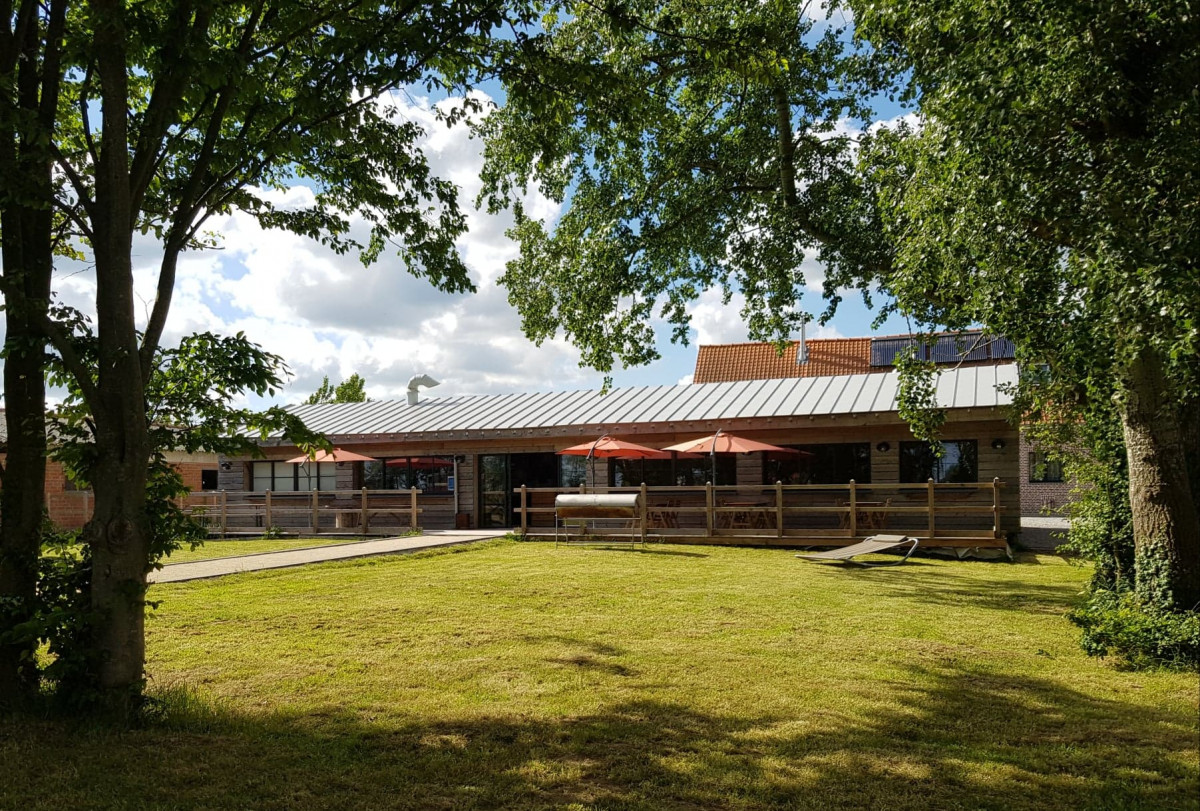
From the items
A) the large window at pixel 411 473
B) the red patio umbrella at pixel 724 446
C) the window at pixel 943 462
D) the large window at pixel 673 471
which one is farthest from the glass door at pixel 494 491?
the window at pixel 943 462

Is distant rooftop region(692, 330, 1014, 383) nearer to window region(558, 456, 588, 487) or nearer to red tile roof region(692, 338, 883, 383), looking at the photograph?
red tile roof region(692, 338, 883, 383)

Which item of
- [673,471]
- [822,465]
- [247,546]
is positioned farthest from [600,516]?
[247,546]

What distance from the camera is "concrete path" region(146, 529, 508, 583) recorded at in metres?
12.3

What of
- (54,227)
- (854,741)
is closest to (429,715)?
(854,741)

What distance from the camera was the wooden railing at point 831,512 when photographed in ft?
51.5

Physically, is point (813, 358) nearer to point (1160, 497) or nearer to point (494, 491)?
point (494, 491)

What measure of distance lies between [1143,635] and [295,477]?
884 inches

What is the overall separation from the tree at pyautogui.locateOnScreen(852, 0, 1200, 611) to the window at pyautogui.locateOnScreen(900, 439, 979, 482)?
1129cm

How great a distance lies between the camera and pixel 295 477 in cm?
2480

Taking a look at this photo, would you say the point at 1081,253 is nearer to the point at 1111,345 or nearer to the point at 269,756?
the point at 1111,345

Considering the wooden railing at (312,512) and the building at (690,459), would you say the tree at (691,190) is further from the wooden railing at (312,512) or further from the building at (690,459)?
the wooden railing at (312,512)

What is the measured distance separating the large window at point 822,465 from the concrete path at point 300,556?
21.9 ft

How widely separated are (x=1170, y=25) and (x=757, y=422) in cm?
1357

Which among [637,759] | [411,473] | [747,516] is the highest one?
[411,473]
